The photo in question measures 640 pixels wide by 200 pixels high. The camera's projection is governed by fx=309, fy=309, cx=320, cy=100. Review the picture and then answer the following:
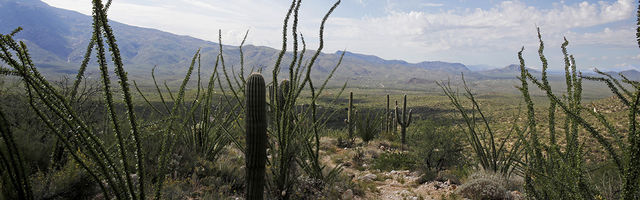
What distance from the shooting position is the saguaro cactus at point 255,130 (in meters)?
2.83

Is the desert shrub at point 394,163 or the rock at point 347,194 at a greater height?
the rock at point 347,194

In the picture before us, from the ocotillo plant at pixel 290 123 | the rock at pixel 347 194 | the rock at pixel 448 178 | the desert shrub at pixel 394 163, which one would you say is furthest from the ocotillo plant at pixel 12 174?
the desert shrub at pixel 394 163

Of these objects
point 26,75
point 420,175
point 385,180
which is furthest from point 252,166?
point 420,175

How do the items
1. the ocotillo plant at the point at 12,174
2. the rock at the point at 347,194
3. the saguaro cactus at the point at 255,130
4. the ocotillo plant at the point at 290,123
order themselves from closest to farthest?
the ocotillo plant at the point at 12,174 → the saguaro cactus at the point at 255,130 → the ocotillo plant at the point at 290,123 → the rock at the point at 347,194

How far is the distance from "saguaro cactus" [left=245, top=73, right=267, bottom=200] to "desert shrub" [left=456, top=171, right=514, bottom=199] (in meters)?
3.69

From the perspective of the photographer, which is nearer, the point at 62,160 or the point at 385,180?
the point at 62,160

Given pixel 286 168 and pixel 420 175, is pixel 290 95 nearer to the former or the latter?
pixel 286 168

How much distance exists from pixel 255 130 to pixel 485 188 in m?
3.95

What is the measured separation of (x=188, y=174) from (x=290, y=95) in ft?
8.52

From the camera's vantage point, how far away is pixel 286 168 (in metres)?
3.94

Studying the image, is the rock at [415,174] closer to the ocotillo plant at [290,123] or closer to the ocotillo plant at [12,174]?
the ocotillo plant at [290,123]

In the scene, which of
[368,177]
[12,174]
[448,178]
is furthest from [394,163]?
[12,174]

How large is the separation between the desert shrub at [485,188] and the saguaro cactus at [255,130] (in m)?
3.69

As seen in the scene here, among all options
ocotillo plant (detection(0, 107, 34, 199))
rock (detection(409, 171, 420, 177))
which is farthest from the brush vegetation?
rock (detection(409, 171, 420, 177))
